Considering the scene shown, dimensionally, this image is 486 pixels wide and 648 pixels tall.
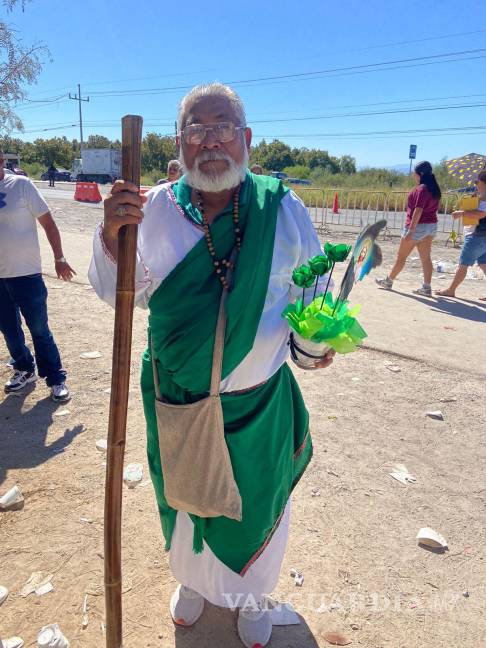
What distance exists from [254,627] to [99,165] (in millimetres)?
45901

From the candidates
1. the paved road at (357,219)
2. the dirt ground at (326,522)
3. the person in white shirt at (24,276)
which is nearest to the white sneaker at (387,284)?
the dirt ground at (326,522)

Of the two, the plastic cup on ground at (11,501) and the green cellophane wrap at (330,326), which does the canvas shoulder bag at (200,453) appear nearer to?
the green cellophane wrap at (330,326)

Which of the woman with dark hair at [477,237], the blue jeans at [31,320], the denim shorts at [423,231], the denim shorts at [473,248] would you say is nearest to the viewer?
the blue jeans at [31,320]

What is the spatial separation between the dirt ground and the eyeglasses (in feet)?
6.26

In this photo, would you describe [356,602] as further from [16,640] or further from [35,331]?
[35,331]

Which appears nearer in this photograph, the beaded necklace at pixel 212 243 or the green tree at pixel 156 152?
the beaded necklace at pixel 212 243

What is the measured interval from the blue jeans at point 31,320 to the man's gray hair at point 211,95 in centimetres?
228

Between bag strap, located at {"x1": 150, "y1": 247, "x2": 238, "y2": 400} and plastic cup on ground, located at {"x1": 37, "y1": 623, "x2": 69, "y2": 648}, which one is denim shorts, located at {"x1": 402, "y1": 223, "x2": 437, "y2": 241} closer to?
bag strap, located at {"x1": 150, "y1": 247, "x2": 238, "y2": 400}

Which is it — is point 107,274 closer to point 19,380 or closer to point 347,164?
point 19,380

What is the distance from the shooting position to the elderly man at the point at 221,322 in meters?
1.66

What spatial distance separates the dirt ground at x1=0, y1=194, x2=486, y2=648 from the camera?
2035 millimetres

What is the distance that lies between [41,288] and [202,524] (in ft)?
8.19

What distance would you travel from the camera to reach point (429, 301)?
6.57m

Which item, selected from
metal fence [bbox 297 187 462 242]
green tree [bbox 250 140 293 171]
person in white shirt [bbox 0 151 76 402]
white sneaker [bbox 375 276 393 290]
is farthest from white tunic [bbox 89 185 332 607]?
green tree [bbox 250 140 293 171]
